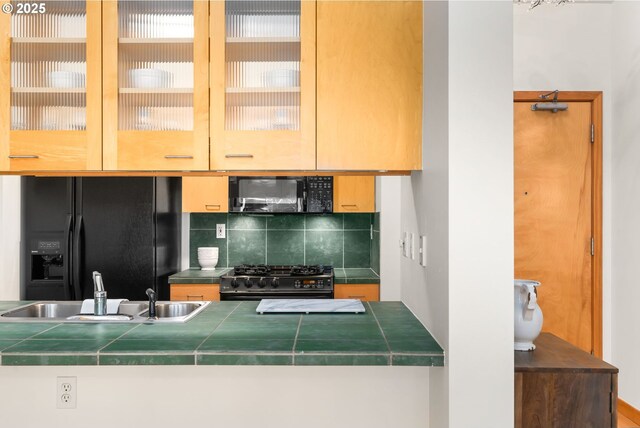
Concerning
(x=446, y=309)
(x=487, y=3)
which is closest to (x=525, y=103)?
(x=487, y=3)

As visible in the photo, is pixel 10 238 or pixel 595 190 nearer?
pixel 595 190

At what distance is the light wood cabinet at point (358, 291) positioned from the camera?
151 inches

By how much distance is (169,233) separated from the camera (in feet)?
13.5

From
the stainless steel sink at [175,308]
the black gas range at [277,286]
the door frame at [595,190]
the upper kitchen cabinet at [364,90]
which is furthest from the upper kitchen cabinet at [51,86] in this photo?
the door frame at [595,190]

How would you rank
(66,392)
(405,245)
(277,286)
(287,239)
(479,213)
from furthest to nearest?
(287,239) → (277,286) → (405,245) → (66,392) → (479,213)

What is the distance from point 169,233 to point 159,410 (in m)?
2.35

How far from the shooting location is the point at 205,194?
162 inches

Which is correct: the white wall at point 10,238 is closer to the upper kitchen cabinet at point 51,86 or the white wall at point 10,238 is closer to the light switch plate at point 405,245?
the upper kitchen cabinet at point 51,86

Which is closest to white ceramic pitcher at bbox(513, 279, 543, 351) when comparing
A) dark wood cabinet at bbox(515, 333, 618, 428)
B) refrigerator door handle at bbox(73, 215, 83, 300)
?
dark wood cabinet at bbox(515, 333, 618, 428)

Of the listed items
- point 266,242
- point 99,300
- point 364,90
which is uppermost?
point 364,90

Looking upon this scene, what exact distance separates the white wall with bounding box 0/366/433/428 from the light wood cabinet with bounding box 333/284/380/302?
185 centimetres

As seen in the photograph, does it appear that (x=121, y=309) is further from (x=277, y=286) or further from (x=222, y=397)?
(x=277, y=286)

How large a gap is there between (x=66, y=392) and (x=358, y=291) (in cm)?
232

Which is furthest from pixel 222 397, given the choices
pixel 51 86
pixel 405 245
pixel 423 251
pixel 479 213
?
pixel 51 86
